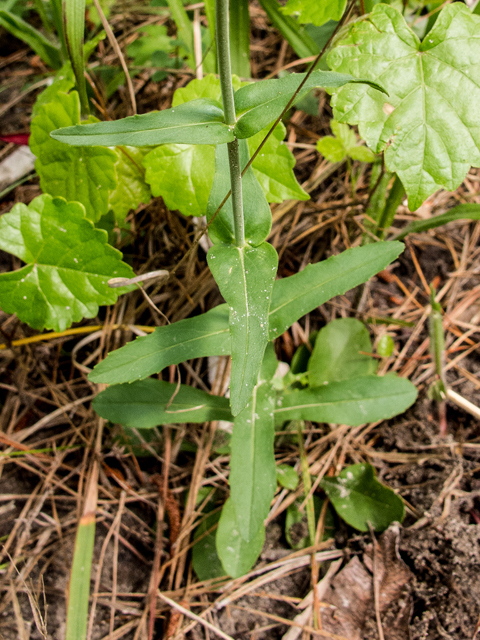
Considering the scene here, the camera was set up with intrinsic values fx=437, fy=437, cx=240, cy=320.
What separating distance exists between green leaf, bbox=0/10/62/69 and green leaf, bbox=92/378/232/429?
1291mm

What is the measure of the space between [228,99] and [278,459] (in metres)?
1.24

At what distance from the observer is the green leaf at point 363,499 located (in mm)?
1443

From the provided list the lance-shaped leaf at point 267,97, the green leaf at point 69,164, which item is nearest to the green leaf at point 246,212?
the lance-shaped leaf at point 267,97

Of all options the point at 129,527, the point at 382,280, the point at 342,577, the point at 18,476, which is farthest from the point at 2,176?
the point at 342,577

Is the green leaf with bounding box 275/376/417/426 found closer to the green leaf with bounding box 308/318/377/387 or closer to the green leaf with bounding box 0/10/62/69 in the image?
the green leaf with bounding box 308/318/377/387

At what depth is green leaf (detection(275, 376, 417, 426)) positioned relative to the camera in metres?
1.42

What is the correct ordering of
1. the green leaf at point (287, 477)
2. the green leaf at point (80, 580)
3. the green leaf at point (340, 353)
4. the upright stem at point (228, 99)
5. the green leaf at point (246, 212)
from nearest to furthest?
the upright stem at point (228, 99) → the green leaf at point (246, 212) → the green leaf at point (80, 580) → the green leaf at point (287, 477) → the green leaf at point (340, 353)

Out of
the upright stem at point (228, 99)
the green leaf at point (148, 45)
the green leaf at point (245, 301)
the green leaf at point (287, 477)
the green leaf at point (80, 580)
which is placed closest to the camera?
the upright stem at point (228, 99)

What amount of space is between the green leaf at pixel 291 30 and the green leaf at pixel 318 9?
0.31m

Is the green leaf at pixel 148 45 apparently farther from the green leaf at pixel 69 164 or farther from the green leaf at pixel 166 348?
the green leaf at pixel 166 348

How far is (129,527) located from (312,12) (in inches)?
67.3

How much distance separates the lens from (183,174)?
1.30 m

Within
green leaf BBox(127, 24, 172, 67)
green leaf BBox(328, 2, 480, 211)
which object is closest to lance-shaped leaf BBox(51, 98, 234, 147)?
green leaf BBox(328, 2, 480, 211)

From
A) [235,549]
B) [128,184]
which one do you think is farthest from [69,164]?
[235,549]
